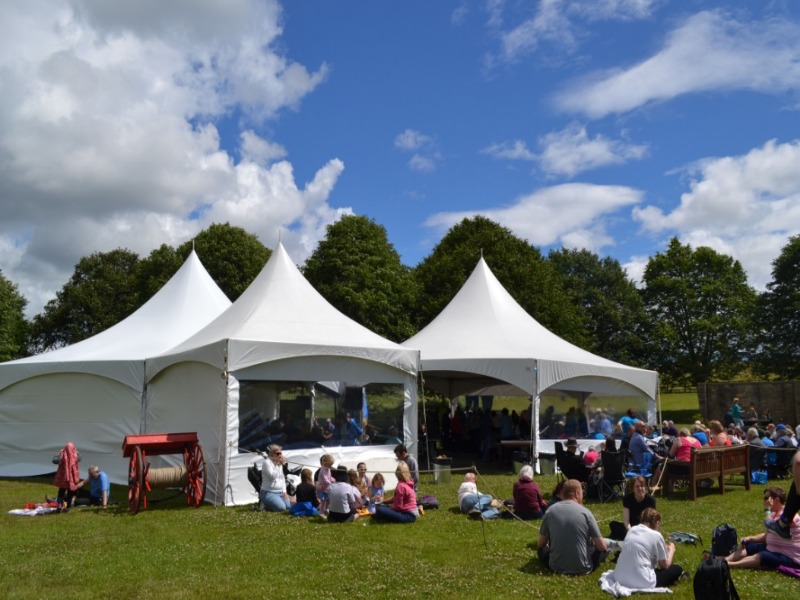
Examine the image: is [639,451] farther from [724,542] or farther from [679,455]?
Result: [724,542]

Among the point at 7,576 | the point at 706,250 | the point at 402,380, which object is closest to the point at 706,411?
the point at 706,250

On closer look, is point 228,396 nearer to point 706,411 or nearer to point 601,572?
point 601,572

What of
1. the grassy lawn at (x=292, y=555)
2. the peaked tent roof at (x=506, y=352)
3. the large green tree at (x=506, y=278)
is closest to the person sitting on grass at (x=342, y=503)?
the grassy lawn at (x=292, y=555)

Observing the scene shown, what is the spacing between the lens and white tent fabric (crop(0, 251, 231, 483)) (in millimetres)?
12586

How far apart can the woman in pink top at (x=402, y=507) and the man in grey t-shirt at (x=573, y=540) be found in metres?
2.64

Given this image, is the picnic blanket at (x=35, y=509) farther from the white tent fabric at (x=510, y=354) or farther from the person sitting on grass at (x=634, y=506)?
the person sitting on grass at (x=634, y=506)

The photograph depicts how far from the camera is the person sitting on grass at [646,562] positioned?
5.38m

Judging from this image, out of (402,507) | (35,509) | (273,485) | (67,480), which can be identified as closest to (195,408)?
(67,480)

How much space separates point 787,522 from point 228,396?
7.37m

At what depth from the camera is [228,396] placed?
393 inches

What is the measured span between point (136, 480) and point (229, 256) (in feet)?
74.5

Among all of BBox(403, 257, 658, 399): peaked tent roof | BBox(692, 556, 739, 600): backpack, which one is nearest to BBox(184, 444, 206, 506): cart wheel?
BBox(403, 257, 658, 399): peaked tent roof

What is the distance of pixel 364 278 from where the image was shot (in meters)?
28.9

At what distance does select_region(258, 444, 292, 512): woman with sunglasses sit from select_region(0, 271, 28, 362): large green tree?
30.0m
